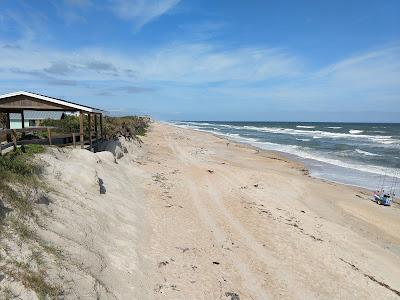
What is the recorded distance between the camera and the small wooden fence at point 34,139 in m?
10.2

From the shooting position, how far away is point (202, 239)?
9.91m

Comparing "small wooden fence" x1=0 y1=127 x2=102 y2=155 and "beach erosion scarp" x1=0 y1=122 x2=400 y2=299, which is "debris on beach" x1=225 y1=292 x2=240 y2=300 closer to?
"beach erosion scarp" x1=0 y1=122 x2=400 y2=299

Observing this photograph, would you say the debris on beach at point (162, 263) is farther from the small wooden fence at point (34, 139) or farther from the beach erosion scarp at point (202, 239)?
the small wooden fence at point (34, 139)

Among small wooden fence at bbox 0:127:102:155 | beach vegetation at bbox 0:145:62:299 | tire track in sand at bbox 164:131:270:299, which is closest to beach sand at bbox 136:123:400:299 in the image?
tire track in sand at bbox 164:131:270:299

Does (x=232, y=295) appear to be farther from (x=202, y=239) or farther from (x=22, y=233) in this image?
(x=22, y=233)

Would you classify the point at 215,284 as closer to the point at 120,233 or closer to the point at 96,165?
the point at 120,233

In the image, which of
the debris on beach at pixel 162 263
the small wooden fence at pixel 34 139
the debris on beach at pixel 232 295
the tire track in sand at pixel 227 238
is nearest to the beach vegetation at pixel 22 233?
the small wooden fence at pixel 34 139

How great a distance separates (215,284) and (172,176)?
10111 mm

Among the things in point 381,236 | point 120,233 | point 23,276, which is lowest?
point 381,236

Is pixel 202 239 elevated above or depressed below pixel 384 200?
above

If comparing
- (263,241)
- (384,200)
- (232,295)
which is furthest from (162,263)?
(384,200)

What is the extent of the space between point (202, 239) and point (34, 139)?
23.7 feet

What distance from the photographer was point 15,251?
566 centimetres

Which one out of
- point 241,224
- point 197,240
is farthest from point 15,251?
point 241,224
